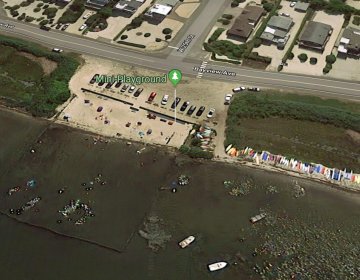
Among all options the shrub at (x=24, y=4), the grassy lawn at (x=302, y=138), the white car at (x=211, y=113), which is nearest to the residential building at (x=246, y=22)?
the white car at (x=211, y=113)

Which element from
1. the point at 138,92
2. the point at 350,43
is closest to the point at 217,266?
the point at 138,92

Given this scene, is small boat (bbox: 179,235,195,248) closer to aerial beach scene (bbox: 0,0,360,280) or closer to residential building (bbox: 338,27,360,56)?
aerial beach scene (bbox: 0,0,360,280)

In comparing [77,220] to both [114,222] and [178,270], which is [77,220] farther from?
[178,270]

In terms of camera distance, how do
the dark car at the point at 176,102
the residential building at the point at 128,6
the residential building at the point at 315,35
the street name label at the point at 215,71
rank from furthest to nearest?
the residential building at the point at 128,6
the residential building at the point at 315,35
the street name label at the point at 215,71
the dark car at the point at 176,102

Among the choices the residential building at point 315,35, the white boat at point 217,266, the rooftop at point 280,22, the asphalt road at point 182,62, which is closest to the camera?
the white boat at point 217,266

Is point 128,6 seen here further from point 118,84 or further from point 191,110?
point 191,110

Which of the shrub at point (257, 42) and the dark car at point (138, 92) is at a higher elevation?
the dark car at point (138, 92)

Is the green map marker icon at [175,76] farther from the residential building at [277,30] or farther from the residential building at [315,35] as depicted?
the residential building at [315,35]
